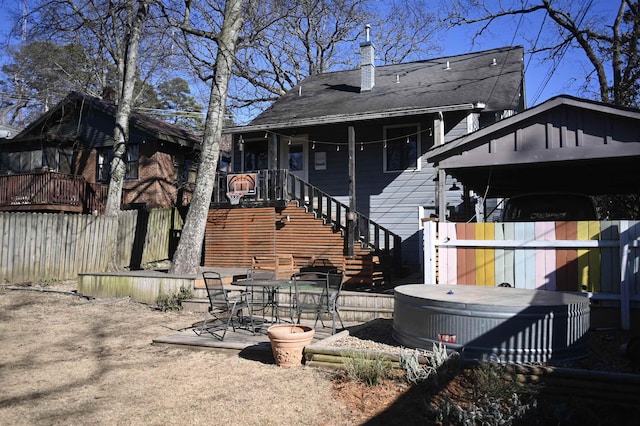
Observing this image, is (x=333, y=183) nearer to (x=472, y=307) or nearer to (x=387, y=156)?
(x=387, y=156)

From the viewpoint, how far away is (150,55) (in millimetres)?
19297

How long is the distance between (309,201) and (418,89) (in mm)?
5281

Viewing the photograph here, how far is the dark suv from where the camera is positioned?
8.48 meters

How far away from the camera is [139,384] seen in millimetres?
5340

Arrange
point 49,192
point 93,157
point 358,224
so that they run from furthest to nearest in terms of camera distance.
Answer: point 93,157 < point 49,192 < point 358,224

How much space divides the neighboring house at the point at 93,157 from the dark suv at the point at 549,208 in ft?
51.0

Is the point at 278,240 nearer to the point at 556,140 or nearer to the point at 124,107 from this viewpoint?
the point at 124,107

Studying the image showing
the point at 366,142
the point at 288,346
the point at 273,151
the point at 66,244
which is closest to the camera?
the point at 288,346

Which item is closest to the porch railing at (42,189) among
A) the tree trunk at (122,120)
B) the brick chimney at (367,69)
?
the tree trunk at (122,120)

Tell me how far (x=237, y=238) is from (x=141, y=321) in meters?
5.86

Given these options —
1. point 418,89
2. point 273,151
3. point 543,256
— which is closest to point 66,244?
point 273,151

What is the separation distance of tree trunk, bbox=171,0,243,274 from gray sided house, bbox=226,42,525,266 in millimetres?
2454

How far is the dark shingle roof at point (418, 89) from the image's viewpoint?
1388 cm

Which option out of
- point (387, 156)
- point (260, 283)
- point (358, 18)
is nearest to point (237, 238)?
point (387, 156)
